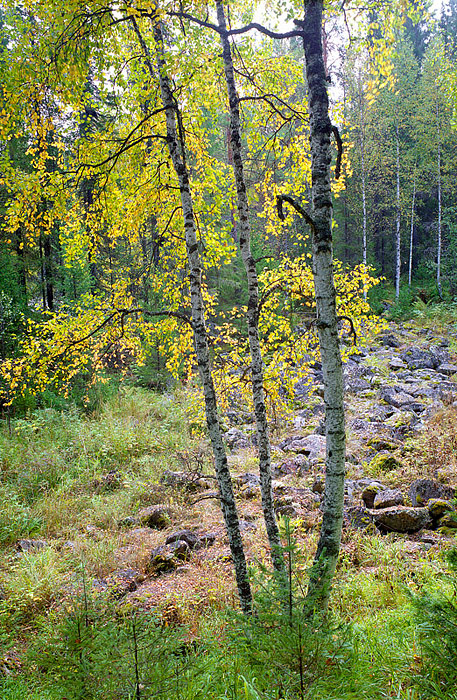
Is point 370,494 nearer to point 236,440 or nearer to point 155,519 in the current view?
point 155,519

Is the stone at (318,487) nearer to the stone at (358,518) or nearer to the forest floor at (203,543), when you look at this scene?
the forest floor at (203,543)

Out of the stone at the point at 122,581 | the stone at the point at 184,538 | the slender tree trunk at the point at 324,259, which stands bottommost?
the stone at the point at 184,538

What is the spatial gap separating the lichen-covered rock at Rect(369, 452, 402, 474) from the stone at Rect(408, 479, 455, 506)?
1.16 m

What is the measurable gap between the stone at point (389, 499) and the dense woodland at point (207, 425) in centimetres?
3

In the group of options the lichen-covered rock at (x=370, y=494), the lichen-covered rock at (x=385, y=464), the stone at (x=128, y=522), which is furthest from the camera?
the lichen-covered rock at (x=385, y=464)

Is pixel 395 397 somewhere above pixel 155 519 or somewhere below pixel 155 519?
above

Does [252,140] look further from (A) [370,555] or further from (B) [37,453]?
(B) [37,453]

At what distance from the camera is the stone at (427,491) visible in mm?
5457

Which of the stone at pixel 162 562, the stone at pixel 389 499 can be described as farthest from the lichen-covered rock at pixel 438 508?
the stone at pixel 162 562

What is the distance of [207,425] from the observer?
13.2 ft

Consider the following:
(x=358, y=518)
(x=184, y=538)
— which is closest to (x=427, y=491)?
(x=358, y=518)

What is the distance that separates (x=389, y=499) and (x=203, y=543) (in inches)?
105

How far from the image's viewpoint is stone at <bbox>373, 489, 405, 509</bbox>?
5613 mm

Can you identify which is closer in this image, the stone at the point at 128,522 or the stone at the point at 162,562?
the stone at the point at 162,562
